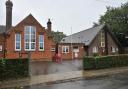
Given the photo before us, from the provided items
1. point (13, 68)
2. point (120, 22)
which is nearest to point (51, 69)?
point (13, 68)

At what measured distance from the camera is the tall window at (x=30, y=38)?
35.9m

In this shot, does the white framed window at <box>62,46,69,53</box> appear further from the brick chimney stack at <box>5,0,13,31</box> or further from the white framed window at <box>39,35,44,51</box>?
the brick chimney stack at <box>5,0,13,31</box>

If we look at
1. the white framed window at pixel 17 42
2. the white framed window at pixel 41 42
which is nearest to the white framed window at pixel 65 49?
the white framed window at pixel 41 42

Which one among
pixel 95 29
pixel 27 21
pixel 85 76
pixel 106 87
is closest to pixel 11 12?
pixel 27 21

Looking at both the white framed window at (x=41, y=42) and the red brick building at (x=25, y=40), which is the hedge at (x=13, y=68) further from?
the white framed window at (x=41, y=42)

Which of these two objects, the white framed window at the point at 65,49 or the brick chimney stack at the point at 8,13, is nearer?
the brick chimney stack at the point at 8,13

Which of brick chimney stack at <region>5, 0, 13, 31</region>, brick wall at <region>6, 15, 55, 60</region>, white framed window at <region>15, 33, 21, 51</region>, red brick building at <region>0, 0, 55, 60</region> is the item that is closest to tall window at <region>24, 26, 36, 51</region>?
red brick building at <region>0, 0, 55, 60</region>

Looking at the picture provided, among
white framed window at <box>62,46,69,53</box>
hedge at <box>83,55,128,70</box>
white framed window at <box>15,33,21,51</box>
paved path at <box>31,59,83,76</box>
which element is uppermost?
white framed window at <box>15,33,21,51</box>

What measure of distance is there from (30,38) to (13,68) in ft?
60.2

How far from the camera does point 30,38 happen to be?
119 ft

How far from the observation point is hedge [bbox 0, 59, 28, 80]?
17672mm

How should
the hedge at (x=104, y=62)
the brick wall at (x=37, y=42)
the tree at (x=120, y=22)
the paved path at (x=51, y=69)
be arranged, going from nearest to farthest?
the paved path at (x=51, y=69) → the hedge at (x=104, y=62) → the brick wall at (x=37, y=42) → the tree at (x=120, y=22)

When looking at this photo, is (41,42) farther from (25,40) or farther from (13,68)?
(13,68)

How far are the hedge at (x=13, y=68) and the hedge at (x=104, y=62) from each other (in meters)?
6.74
